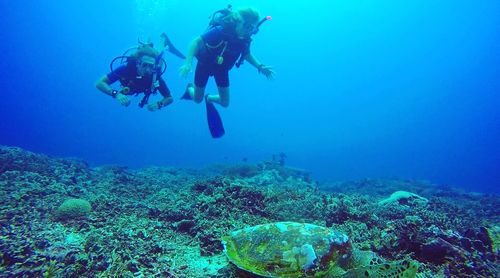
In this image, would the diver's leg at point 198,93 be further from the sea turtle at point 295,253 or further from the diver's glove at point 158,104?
the sea turtle at point 295,253

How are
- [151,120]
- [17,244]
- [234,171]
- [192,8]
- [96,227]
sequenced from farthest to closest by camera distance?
1. [151,120]
2. [192,8]
3. [234,171]
4. [96,227]
5. [17,244]

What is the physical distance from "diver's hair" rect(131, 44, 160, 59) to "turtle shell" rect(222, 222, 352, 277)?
6781 millimetres

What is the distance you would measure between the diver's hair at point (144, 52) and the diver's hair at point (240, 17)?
2281 millimetres

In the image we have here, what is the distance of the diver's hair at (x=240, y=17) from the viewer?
779 cm

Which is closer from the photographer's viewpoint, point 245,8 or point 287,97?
point 245,8

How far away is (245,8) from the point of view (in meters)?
7.86

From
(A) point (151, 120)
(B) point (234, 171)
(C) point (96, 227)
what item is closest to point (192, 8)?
(A) point (151, 120)

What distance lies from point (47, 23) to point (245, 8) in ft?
548

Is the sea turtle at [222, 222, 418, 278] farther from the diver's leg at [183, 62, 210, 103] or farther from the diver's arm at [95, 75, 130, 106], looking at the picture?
the diver's leg at [183, 62, 210, 103]

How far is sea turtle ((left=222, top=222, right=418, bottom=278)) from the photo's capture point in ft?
9.50

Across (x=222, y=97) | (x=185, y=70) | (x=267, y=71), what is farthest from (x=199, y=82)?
(x=267, y=71)

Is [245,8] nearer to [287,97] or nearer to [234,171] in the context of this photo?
[234,171]

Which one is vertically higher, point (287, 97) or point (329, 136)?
point (287, 97)

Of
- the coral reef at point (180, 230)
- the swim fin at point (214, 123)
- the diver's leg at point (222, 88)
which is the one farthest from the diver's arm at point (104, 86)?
the swim fin at point (214, 123)
